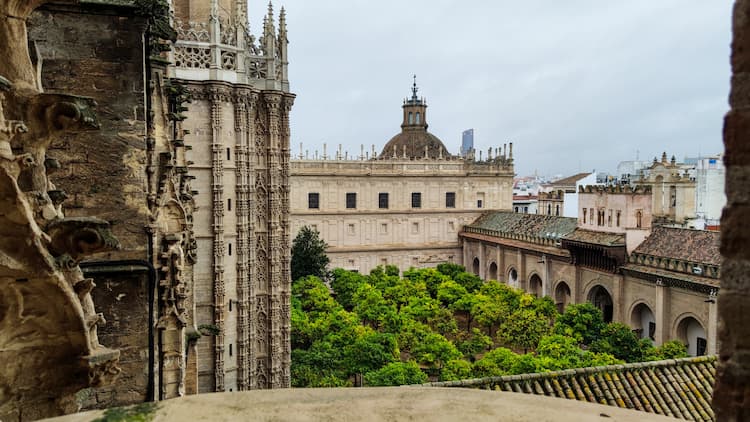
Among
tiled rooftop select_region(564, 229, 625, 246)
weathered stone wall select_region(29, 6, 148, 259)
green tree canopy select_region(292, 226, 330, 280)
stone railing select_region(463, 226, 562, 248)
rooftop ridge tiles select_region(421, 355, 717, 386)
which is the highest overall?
weathered stone wall select_region(29, 6, 148, 259)

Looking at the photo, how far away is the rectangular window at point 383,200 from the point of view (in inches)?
1791

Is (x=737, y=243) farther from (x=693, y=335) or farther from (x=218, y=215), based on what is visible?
(x=693, y=335)

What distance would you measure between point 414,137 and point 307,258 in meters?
20.1

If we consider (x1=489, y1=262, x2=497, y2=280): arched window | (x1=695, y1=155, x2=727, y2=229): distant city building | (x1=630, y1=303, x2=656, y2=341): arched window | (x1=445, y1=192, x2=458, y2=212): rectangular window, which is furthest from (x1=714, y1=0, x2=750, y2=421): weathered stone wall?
(x1=695, y1=155, x2=727, y2=229): distant city building

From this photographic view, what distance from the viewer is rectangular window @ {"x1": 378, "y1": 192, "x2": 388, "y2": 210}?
45.5 metres

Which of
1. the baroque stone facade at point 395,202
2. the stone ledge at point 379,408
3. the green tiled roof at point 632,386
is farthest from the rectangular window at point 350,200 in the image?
the stone ledge at point 379,408

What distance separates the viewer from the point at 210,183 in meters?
17.8

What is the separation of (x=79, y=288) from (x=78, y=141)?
2505mm

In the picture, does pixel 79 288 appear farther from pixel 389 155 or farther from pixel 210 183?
pixel 389 155

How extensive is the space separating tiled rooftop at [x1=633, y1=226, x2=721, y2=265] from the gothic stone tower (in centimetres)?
1683

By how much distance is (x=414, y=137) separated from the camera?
53938 mm

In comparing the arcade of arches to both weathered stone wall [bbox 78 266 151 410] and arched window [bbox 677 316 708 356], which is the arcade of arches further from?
weathered stone wall [bbox 78 266 151 410]

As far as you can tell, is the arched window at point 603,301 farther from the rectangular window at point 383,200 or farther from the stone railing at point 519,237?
the rectangular window at point 383,200

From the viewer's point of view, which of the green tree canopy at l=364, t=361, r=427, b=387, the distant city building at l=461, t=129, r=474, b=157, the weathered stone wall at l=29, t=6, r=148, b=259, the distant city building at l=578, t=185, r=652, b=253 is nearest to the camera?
the weathered stone wall at l=29, t=6, r=148, b=259
